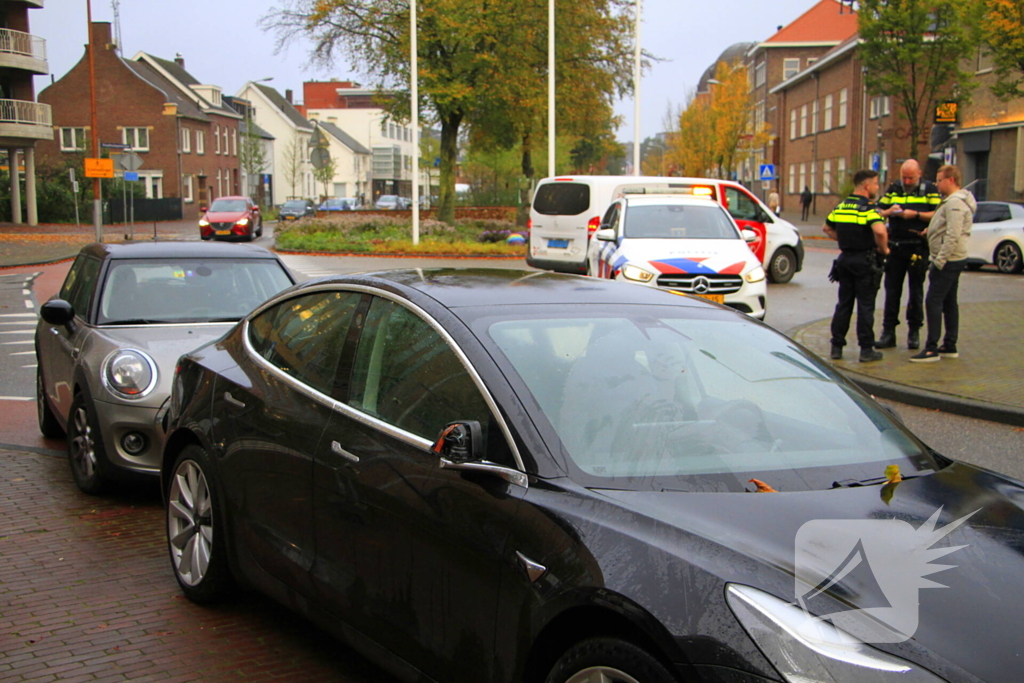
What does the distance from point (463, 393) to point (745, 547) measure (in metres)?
1.11

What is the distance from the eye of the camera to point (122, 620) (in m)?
4.45

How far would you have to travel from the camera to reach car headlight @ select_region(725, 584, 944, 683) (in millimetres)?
2146

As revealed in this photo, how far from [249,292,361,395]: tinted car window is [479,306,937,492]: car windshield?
2.79 feet

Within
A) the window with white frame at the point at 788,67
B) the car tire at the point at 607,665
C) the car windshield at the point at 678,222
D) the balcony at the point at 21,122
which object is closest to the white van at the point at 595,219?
the car windshield at the point at 678,222

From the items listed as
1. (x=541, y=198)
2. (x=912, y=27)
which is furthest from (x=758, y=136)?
(x=541, y=198)

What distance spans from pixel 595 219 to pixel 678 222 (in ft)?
17.5

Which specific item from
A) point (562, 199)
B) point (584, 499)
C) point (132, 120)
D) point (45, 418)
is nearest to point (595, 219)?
point (562, 199)

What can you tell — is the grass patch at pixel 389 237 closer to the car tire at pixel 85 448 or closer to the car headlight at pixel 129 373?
the car tire at pixel 85 448

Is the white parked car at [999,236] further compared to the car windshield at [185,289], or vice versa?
the white parked car at [999,236]

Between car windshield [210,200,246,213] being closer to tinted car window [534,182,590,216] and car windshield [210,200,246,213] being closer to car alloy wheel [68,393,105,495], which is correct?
tinted car window [534,182,590,216]

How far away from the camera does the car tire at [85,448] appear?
6074 millimetres

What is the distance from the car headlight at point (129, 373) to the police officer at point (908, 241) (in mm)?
8244

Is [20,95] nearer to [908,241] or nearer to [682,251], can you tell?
[682,251]

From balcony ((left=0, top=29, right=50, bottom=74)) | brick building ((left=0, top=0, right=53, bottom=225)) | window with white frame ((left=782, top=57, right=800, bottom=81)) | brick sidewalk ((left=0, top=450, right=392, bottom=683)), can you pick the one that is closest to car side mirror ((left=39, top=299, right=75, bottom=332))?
brick sidewalk ((left=0, top=450, right=392, bottom=683))
